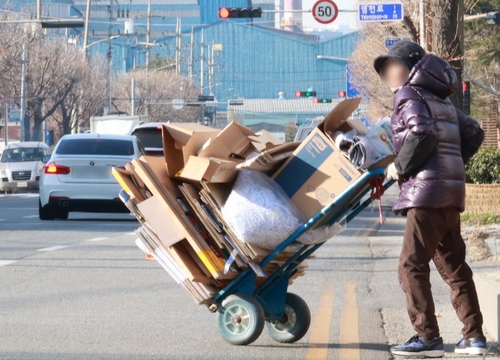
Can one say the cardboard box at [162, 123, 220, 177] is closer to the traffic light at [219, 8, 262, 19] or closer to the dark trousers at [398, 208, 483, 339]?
the dark trousers at [398, 208, 483, 339]

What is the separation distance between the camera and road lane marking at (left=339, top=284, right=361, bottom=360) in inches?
258

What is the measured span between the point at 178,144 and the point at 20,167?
3157 cm

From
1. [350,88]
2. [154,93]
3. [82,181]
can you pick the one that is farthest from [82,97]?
[82,181]

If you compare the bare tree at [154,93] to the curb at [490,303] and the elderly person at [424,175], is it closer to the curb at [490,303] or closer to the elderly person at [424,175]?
the curb at [490,303]

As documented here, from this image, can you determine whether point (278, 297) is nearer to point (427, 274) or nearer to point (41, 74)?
point (427, 274)

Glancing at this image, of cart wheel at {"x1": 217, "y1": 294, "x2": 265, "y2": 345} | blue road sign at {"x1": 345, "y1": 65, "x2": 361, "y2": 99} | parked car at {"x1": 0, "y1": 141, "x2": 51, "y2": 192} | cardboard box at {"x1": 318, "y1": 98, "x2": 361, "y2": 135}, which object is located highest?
blue road sign at {"x1": 345, "y1": 65, "x2": 361, "y2": 99}

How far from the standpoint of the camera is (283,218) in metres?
6.35

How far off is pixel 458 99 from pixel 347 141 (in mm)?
12754

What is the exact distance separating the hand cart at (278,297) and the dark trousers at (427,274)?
0.37 m

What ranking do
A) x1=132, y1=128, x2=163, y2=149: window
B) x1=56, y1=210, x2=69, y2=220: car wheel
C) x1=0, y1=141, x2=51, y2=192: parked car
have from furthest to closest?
x1=0, y1=141, x2=51, y2=192: parked car, x1=132, y1=128, x2=163, y2=149: window, x1=56, y1=210, x2=69, y2=220: car wheel

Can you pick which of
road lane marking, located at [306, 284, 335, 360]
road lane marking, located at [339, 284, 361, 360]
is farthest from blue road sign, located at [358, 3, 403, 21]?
road lane marking, located at [306, 284, 335, 360]

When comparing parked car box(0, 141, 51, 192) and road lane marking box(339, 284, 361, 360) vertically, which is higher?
road lane marking box(339, 284, 361, 360)

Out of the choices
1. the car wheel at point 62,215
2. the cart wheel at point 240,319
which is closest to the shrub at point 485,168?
the car wheel at point 62,215

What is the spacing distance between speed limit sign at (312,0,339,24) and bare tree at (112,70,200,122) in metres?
65.9
